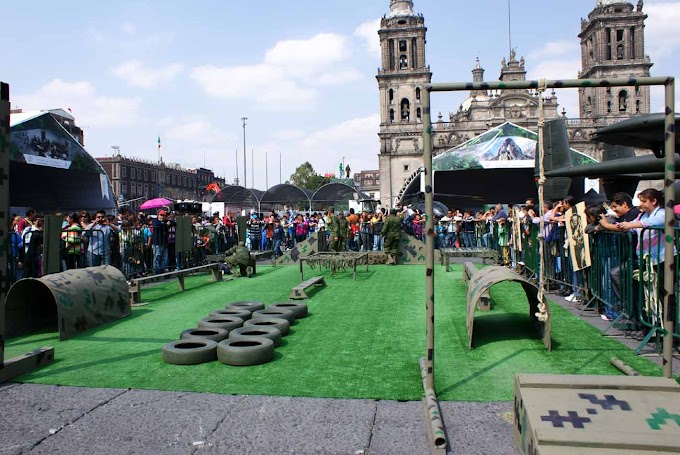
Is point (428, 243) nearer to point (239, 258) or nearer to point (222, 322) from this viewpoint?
point (222, 322)

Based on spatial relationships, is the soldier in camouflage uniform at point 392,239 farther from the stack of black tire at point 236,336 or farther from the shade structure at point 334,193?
the shade structure at point 334,193

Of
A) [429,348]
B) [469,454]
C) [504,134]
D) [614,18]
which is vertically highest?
[614,18]

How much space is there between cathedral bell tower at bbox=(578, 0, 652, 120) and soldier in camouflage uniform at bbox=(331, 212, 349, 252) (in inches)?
2610

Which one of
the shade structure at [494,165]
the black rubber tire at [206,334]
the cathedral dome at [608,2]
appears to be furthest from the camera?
the cathedral dome at [608,2]

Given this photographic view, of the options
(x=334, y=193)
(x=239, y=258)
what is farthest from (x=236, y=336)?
(x=334, y=193)

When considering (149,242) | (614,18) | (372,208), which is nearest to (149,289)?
(149,242)

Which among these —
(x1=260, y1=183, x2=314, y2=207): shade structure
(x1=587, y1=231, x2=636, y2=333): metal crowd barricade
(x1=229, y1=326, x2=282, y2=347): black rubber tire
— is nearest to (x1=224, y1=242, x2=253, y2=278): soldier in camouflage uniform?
(x1=229, y1=326, x2=282, y2=347): black rubber tire

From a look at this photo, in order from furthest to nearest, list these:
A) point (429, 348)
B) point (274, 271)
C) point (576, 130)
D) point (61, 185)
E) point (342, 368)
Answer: point (576, 130) → point (61, 185) → point (274, 271) → point (342, 368) → point (429, 348)

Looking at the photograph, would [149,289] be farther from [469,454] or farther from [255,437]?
[469,454]

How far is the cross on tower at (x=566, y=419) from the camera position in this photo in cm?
291

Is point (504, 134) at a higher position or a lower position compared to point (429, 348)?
higher

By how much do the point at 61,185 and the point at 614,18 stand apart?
74.9m

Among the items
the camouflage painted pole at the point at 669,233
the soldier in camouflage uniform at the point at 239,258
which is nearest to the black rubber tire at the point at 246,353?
the camouflage painted pole at the point at 669,233

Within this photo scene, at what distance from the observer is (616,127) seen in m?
5.56
